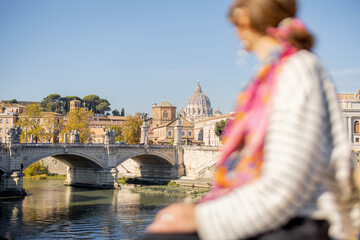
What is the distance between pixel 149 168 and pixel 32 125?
15.9 meters

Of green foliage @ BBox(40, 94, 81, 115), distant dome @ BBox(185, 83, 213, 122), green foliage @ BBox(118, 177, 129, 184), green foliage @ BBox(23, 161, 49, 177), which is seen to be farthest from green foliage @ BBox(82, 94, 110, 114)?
green foliage @ BBox(118, 177, 129, 184)

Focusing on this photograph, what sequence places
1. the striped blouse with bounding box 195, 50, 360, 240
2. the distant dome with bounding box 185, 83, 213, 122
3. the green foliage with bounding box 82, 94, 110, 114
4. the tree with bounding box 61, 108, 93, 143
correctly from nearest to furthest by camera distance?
1. the striped blouse with bounding box 195, 50, 360, 240
2. the tree with bounding box 61, 108, 93, 143
3. the green foliage with bounding box 82, 94, 110, 114
4. the distant dome with bounding box 185, 83, 213, 122

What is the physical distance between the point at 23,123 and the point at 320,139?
170ft

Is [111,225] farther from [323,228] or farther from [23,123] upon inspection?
[23,123]

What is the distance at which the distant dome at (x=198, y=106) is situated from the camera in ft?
395

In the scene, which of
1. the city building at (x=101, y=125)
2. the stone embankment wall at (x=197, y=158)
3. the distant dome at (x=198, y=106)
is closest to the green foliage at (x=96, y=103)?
the city building at (x=101, y=125)

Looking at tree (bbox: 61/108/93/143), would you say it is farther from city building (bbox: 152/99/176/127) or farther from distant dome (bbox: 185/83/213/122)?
distant dome (bbox: 185/83/213/122)

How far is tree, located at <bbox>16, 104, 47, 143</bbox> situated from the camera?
47.9m

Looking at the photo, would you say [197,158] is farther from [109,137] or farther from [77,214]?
[77,214]

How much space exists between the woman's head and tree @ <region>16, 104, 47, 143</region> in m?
47.8

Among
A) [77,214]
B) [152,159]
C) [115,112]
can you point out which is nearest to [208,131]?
[152,159]

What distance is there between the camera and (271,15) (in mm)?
1295

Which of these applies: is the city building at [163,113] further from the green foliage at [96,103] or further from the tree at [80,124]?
the green foliage at [96,103]

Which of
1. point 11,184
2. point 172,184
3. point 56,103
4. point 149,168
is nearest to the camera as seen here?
point 11,184
